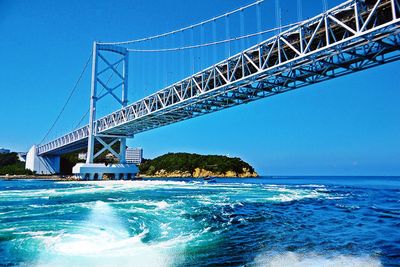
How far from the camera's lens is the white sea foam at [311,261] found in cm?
527

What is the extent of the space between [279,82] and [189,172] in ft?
212

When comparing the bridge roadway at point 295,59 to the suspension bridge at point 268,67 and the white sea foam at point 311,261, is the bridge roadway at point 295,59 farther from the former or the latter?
the white sea foam at point 311,261

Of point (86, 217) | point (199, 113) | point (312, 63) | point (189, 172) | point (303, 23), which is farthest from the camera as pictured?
point (189, 172)

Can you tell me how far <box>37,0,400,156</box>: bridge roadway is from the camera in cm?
1365

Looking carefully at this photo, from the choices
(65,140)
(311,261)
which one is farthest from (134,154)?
(311,261)

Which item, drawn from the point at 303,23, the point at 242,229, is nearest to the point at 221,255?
the point at 242,229

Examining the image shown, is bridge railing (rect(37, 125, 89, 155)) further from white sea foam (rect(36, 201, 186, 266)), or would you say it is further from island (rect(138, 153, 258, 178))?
white sea foam (rect(36, 201, 186, 266))

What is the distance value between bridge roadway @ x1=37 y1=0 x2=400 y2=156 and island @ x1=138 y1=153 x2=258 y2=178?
48.7 m

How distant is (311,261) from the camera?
5445mm

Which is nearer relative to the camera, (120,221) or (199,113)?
(120,221)

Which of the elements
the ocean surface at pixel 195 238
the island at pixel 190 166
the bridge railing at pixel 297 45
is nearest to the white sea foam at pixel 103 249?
Result: the ocean surface at pixel 195 238

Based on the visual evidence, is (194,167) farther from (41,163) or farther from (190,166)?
(41,163)

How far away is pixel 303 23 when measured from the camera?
53.3 ft

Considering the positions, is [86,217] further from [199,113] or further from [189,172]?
[189,172]
